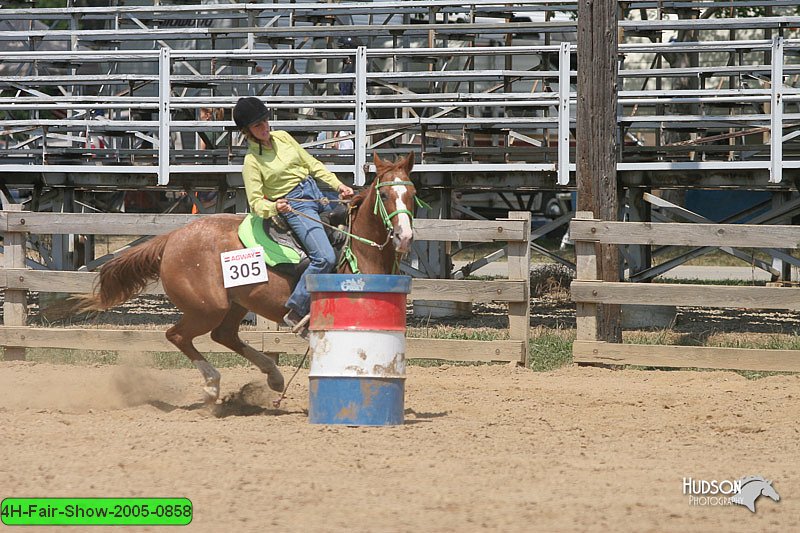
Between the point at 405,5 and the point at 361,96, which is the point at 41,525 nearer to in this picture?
the point at 361,96

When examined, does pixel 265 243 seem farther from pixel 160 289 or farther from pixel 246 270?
pixel 160 289

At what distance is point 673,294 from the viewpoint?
1080 centimetres

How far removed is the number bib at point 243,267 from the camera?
871 cm

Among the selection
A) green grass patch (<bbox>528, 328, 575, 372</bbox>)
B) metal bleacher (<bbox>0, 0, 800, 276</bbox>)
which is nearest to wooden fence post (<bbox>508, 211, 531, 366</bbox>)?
green grass patch (<bbox>528, 328, 575, 372</bbox>)

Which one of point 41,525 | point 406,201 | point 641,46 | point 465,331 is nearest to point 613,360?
point 465,331

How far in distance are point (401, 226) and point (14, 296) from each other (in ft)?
18.8

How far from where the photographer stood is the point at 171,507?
5.32 meters

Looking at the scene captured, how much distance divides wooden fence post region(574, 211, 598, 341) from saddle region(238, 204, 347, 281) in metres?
3.22

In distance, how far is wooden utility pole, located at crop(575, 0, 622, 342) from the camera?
11977 millimetres

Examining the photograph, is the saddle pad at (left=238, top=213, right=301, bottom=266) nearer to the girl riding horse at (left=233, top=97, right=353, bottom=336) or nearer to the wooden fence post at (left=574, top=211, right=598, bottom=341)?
the girl riding horse at (left=233, top=97, right=353, bottom=336)

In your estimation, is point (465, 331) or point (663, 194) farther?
point (663, 194)

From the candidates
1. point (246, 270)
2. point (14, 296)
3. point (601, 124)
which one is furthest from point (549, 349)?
point (14, 296)

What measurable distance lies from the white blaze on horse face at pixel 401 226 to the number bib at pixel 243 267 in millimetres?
1394

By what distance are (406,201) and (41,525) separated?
3.52 metres
